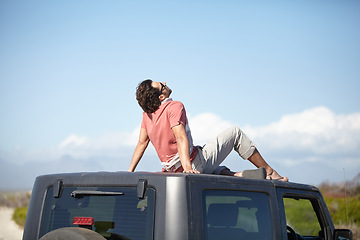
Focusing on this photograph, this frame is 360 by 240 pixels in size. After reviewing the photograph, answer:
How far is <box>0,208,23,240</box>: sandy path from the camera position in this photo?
19.0 m

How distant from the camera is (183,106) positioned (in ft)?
15.1

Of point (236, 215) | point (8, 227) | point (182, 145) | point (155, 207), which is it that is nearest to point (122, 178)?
point (155, 207)

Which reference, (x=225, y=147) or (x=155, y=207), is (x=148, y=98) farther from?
(x=155, y=207)

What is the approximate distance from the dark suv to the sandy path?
15.8m

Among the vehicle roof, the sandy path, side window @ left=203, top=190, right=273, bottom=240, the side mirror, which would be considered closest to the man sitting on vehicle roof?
the side mirror

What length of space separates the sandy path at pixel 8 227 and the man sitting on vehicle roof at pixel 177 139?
14.9m

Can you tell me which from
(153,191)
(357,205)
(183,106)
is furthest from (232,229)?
(357,205)

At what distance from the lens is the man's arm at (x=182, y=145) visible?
4.21m

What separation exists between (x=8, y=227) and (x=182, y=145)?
18.6m

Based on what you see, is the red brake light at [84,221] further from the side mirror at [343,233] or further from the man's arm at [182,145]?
the side mirror at [343,233]

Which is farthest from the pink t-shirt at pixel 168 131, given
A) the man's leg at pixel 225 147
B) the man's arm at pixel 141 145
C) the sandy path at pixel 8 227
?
the sandy path at pixel 8 227

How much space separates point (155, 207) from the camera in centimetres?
303

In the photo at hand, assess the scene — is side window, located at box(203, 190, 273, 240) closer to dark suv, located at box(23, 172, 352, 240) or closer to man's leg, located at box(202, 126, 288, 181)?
dark suv, located at box(23, 172, 352, 240)

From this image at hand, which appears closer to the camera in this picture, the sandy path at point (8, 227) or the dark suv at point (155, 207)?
the dark suv at point (155, 207)
